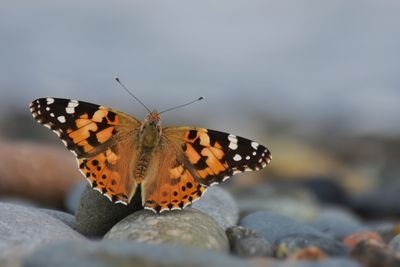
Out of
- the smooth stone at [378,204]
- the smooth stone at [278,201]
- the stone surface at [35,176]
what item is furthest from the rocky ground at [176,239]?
the stone surface at [35,176]

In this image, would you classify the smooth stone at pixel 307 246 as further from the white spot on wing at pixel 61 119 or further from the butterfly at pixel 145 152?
the white spot on wing at pixel 61 119

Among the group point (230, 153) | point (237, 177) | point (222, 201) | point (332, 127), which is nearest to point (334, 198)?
point (237, 177)

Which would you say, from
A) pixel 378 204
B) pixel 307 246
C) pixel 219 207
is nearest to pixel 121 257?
pixel 307 246

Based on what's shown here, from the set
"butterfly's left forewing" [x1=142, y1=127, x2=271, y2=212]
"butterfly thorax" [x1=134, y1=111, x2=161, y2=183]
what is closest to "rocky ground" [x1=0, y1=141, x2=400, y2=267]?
"butterfly's left forewing" [x1=142, y1=127, x2=271, y2=212]

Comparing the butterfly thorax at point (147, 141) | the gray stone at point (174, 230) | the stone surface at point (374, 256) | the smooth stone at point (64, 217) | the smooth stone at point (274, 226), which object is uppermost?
the butterfly thorax at point (147, 141)

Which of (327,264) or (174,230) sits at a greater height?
(327,264)

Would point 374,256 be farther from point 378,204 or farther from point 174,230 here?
point 378,204
